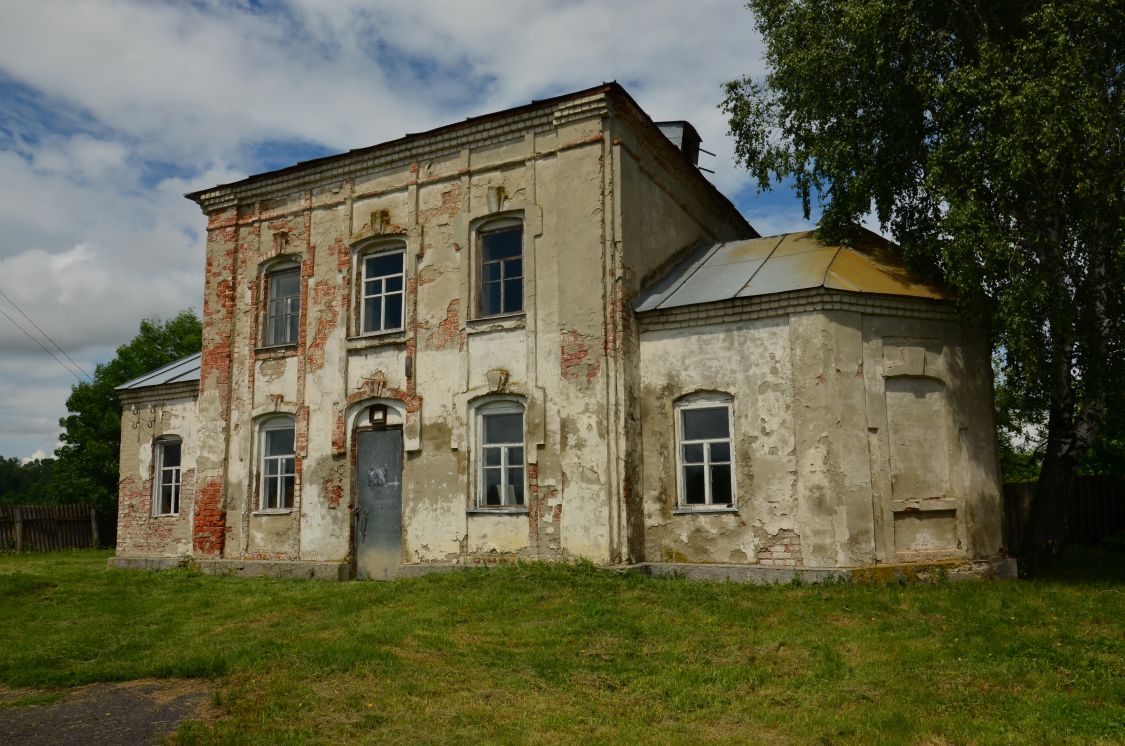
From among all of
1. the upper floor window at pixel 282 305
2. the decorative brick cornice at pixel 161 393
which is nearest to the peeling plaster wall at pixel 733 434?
the upper floor window at pixel 282 305

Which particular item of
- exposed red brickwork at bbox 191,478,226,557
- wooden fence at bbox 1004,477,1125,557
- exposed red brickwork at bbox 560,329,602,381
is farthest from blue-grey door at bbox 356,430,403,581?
wooden fence at bbox 1004,477,1125,557

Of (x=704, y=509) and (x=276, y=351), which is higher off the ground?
(x=276, y=351)

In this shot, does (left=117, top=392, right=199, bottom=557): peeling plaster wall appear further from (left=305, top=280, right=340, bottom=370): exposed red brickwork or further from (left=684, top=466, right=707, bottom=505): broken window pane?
(left=684, top=466, right=707, bottom=505): broken window pane

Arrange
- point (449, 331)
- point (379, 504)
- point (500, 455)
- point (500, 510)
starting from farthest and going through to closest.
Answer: point (379, 504) < point (449, 331) < point (500, 455) < point (500, 510)

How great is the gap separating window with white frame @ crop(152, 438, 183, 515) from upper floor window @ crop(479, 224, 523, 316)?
25.7 ft

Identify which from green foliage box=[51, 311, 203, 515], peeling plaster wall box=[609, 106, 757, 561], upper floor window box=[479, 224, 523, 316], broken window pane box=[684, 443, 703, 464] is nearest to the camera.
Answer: peeling plaster wall box=[609, 106, 757, 561]

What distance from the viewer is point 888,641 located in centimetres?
826

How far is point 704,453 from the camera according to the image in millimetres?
12117

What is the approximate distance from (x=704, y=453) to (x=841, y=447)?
1.85m

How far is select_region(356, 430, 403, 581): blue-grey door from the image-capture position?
13.5 metres

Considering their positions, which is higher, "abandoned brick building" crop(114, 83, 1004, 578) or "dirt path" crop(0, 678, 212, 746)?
"abandoned brick building" crop(114, 83, 1004, 578)

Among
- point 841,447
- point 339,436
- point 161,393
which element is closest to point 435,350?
point 339,436

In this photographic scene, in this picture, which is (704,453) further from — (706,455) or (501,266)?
(501,266)

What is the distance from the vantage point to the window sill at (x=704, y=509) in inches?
462
